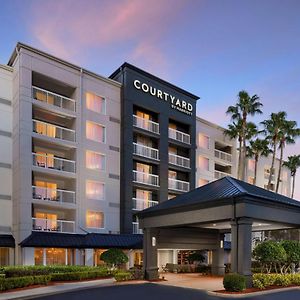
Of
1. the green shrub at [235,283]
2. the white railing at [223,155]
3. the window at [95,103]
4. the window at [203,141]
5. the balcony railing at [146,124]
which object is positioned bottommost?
the green shrub at [235,283]

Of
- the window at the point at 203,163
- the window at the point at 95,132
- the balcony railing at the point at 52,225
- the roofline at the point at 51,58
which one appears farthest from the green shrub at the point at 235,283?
the window at the point at 203,163

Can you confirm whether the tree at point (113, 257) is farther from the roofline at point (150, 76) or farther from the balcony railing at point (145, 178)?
the roofline at point (150, 76)

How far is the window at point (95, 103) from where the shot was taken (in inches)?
→ 1470

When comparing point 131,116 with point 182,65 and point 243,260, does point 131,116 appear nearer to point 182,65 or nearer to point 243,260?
point 182,65

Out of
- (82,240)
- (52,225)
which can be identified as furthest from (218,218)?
(52,225)

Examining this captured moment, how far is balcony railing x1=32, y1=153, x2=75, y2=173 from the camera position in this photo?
33.7 meters

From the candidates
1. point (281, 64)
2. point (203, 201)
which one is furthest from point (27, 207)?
point (281, 64)

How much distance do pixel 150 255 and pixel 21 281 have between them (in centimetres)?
899

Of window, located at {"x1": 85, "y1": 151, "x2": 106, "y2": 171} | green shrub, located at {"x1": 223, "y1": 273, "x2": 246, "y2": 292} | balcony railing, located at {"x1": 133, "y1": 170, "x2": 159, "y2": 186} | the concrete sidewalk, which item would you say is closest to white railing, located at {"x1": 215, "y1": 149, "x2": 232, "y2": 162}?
balcony railing, located at {"x1": 133, "y1": 170, "x2": 159, "y2": 186}

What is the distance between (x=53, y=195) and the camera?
34.0 meters

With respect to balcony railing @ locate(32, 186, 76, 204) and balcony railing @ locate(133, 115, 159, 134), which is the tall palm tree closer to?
balcony railing @ locate(133, 115, 159, 134)

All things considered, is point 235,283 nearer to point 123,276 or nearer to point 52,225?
point 123,276

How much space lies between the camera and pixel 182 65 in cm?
3322

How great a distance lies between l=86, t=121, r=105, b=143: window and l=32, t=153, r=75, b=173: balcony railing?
11.1 ft
